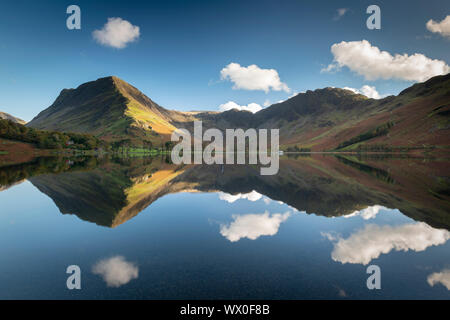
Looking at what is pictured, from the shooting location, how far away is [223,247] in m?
13.4

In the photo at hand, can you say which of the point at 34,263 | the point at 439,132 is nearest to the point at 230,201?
the point at 34,263

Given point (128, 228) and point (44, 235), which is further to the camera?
point (128, 228)

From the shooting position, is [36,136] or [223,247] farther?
[36,136]

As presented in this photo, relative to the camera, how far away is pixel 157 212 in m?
21.9

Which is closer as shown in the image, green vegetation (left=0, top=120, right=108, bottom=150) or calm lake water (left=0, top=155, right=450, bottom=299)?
calm lake water (left=0, top=155, right=450, bottom=299)

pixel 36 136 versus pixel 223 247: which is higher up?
pixel 36 136

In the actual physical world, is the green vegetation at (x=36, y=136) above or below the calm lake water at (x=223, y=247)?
above

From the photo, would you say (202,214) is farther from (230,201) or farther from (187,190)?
(187,190)

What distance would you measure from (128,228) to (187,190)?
17044mm

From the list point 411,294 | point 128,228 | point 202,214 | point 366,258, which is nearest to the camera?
point 411,294

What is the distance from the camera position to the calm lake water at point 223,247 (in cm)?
900

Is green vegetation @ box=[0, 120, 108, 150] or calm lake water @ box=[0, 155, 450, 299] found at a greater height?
green vegetation @ box=[0, 120, 108, 150]

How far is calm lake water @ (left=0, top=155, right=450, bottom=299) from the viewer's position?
9.00 metres

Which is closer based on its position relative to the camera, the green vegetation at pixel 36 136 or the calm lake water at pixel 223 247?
the calm lake water at pixel 223 247
